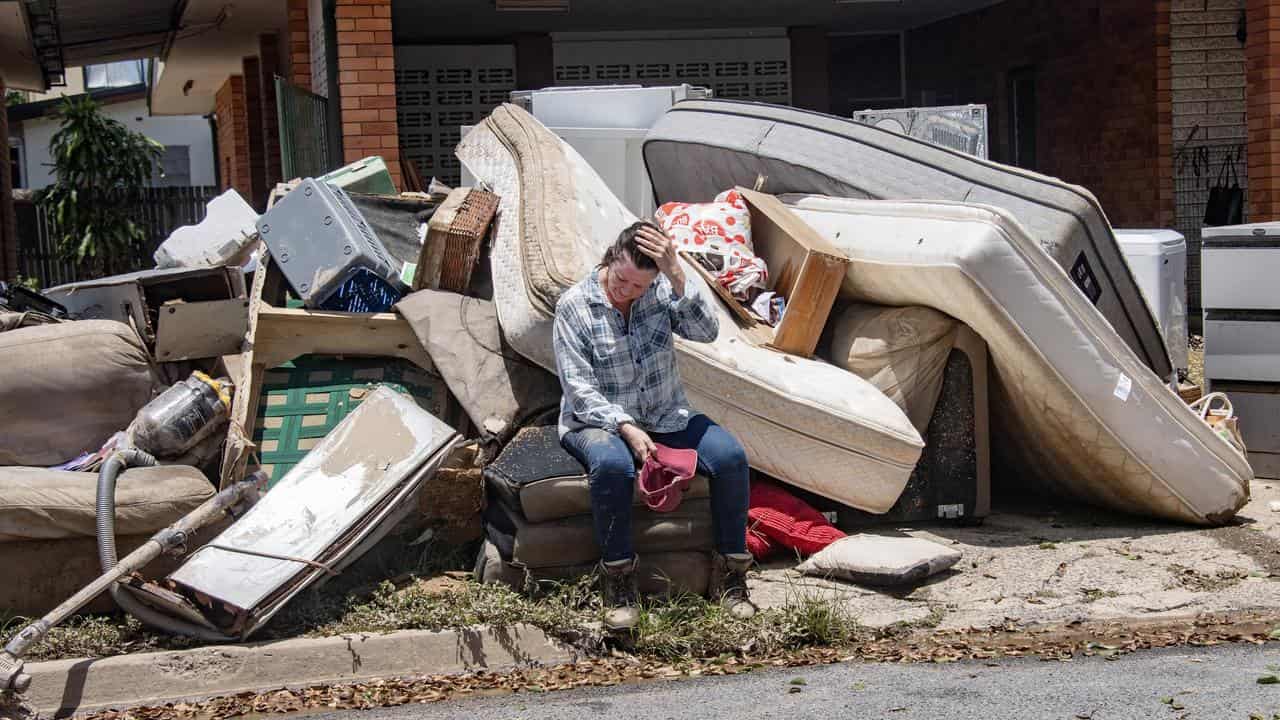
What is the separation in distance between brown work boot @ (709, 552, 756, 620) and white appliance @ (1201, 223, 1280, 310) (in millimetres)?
3223

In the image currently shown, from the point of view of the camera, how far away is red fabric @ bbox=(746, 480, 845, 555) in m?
5.40

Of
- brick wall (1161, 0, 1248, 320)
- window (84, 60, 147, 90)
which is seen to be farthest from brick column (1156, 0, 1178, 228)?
window (84, 60, 147, 90)

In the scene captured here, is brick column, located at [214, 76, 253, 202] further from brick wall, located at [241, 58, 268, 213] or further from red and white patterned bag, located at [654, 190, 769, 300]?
red and white patterned bag, located at [654, 190, 769, 300]

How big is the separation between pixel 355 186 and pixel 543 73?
6523mm

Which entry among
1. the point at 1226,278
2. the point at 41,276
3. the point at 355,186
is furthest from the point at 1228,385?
the point at 41,276

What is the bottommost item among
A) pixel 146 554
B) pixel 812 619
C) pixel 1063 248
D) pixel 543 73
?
pixel 812 619

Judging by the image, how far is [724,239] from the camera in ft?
21.2

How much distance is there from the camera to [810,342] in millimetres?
5793

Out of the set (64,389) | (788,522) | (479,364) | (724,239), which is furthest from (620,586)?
(64,389)

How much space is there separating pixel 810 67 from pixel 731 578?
10.4m

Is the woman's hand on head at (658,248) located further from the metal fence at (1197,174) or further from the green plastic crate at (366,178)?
the metal fence at (1197,174)

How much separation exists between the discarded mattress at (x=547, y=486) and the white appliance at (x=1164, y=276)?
12.9 ft

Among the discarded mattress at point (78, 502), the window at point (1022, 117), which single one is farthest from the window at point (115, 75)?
the discarded mattress at point (78, 502)

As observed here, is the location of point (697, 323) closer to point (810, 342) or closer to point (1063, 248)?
point (810, 342)
